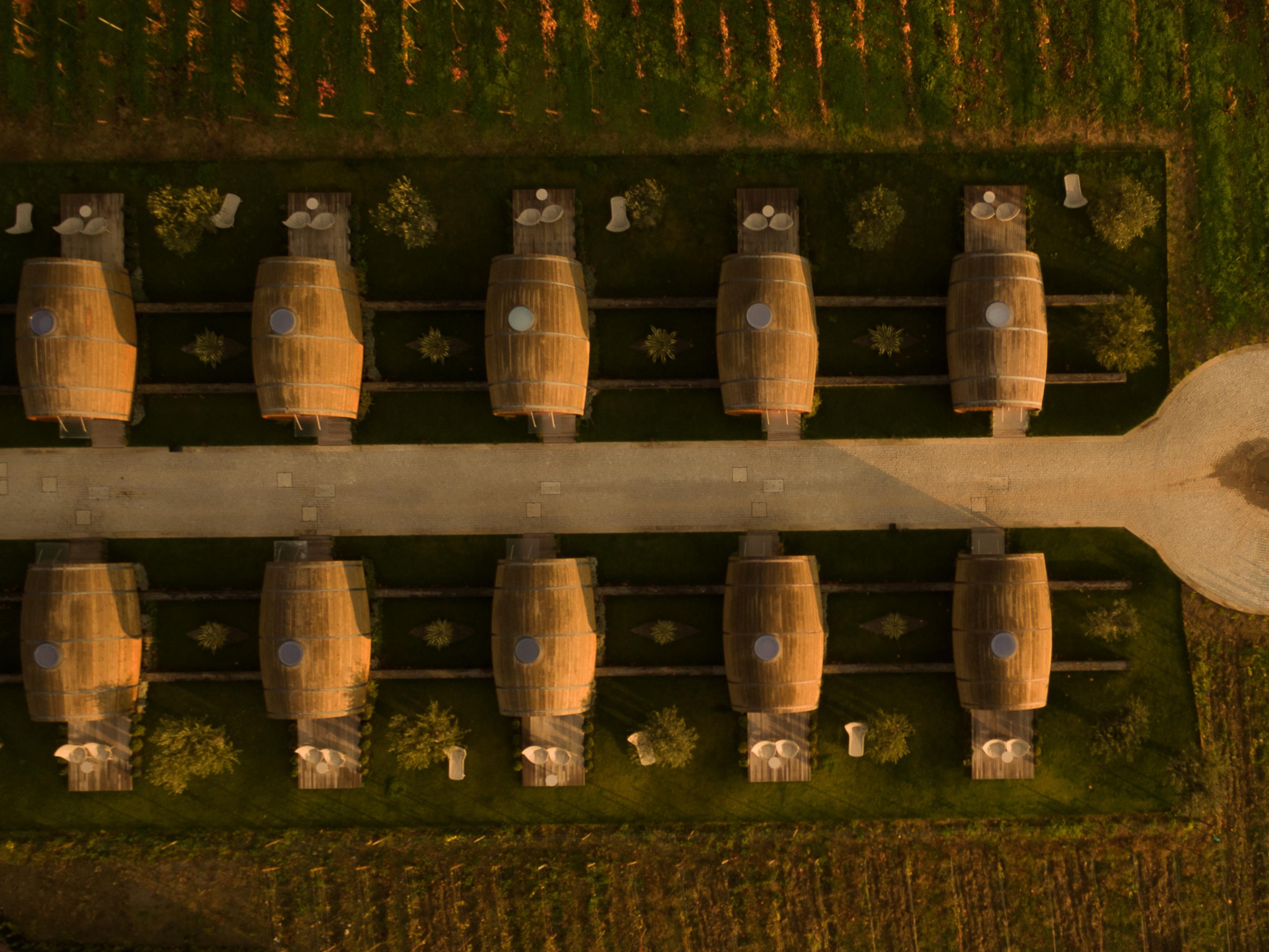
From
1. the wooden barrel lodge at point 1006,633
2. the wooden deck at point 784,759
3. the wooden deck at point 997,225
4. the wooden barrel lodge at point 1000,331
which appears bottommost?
the wooden deck at point 784,759

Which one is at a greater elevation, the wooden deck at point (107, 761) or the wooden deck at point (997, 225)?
the wooden deck at point (997, 225)

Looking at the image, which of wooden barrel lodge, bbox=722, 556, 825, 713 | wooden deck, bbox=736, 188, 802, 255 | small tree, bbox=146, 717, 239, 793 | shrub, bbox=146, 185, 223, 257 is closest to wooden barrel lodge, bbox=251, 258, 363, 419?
shrub, bbox=146, 185, 223, 257

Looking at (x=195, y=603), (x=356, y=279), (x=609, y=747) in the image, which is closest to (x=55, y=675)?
(x=195, y=603)

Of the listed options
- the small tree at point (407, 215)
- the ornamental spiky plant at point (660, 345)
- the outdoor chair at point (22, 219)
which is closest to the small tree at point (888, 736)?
the ornamental spiky plant at point (660, 345)

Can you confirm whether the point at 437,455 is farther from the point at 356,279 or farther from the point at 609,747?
the point at 609,747

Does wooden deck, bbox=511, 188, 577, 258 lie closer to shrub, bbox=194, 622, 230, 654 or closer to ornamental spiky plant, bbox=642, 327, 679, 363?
ornamental spiky plant, bbox=642, 327, 679, 363

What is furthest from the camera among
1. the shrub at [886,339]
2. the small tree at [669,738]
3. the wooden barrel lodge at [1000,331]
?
the shrub at [886,339]

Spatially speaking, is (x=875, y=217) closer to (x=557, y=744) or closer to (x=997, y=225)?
(x=997, y=225)

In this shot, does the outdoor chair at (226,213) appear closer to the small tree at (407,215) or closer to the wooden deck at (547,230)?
the small tree at (407,215)
